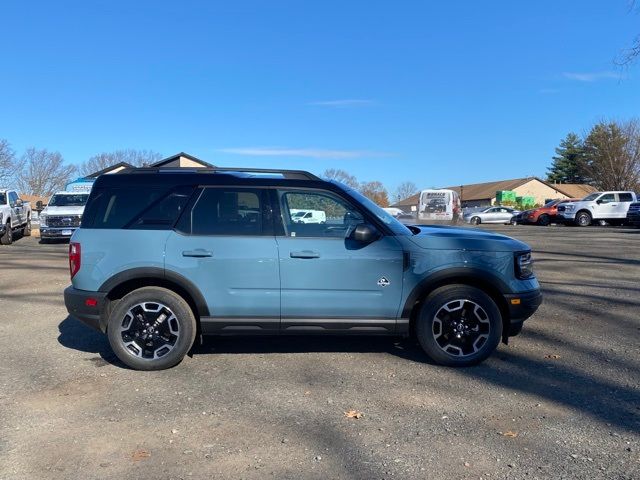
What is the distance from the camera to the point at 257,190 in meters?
5.20

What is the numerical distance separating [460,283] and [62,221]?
57.8ft

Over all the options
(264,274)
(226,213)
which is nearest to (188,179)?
(226,213)

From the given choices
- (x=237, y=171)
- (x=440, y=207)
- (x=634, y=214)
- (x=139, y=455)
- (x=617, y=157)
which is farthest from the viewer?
(x=617, y=157)

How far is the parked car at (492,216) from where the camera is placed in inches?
1519

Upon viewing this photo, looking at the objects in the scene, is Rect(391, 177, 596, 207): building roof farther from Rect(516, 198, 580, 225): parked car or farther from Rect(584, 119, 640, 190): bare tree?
Rect(516, 198, 580, 225): parked car

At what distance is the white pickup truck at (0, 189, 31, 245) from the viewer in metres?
18.6

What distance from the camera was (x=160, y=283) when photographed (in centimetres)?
517

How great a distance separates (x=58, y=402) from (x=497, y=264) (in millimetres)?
4053

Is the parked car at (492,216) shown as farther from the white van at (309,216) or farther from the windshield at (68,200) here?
the white van at (309,216)

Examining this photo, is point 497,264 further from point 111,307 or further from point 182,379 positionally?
point 111,307

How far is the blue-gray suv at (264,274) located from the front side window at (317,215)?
14 millimetres

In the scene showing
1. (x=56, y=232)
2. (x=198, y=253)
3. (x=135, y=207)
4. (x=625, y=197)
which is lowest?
(x=56, y=232)

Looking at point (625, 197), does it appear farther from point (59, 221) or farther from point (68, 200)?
point (59, 221)

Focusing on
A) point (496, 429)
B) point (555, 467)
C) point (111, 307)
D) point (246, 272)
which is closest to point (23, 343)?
point (111, 307)
